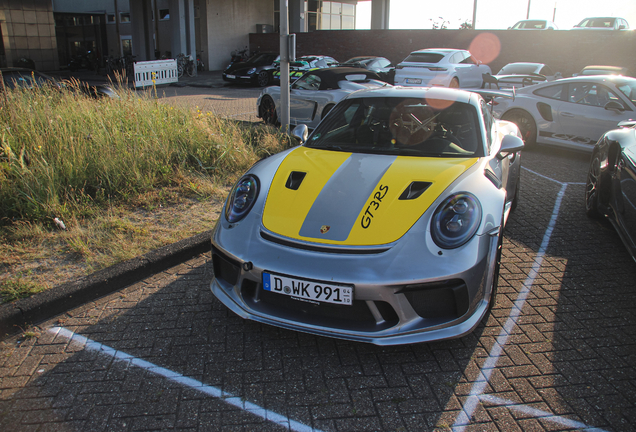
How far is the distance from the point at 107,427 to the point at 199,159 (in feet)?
14.1

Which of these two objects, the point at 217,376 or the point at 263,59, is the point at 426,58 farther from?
the point at 217,376

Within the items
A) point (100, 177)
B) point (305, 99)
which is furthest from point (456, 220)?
point (305, 99)

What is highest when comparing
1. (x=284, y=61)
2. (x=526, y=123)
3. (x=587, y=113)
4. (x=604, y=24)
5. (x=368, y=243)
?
(x=604, y=24)

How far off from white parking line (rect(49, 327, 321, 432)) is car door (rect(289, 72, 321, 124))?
6620 mm

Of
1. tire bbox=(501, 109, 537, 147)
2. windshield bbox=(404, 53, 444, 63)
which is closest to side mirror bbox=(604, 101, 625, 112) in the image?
tire bbox=(501, 109, 537, 147)

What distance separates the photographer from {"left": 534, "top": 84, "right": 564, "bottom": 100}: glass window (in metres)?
8.03

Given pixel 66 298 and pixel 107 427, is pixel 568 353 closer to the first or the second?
pixel 107 427

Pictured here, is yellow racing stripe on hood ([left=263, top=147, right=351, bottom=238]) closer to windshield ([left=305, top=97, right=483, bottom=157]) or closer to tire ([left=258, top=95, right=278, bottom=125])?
windshield ([left=305, top=97, right=483, bottom=157])

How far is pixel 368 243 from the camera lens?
2.56 meters

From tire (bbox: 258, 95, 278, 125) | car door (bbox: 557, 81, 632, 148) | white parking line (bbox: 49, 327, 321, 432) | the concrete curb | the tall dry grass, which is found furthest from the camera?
tire (bbox: 258, 95, 278, 125)

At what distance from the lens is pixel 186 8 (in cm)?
2577

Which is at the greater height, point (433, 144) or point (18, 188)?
point (433, 144)

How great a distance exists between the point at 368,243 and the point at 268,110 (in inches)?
294

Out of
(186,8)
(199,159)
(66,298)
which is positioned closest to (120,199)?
(199,159)
